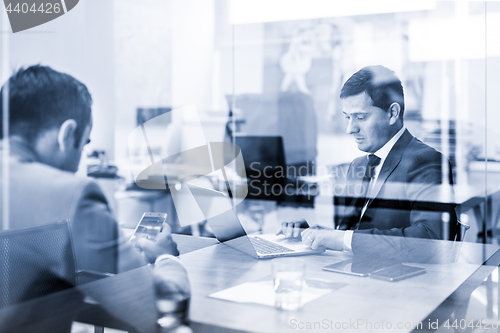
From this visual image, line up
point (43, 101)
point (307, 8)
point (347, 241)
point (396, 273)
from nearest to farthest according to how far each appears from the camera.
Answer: point (396, 273)
point (347, 241)
point (43, 101)
point (307, 8)

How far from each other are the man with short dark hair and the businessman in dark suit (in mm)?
709

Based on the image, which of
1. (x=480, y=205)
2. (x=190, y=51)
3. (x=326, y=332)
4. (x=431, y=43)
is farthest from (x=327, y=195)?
(x=326, y=332)

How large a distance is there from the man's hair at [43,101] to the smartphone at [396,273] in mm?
1571

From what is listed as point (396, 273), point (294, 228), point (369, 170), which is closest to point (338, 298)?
point (396, 273)

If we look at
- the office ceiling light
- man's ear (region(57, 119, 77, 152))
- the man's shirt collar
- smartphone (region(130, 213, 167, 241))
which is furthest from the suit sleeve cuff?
the office ceiling light

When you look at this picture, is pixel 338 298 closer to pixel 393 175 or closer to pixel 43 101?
pixel 393 175

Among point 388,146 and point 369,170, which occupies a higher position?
point 388,146

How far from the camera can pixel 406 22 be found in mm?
2973

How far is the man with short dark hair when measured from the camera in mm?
1745

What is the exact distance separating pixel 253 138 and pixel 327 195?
783 millimetres

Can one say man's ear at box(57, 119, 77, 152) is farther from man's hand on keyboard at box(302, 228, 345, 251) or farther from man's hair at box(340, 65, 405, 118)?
man's hair at box(340, 65, 405, 118)

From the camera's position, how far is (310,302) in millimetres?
913

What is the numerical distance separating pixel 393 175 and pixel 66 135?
143cm

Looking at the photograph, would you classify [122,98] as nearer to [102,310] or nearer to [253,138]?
[253,138]
